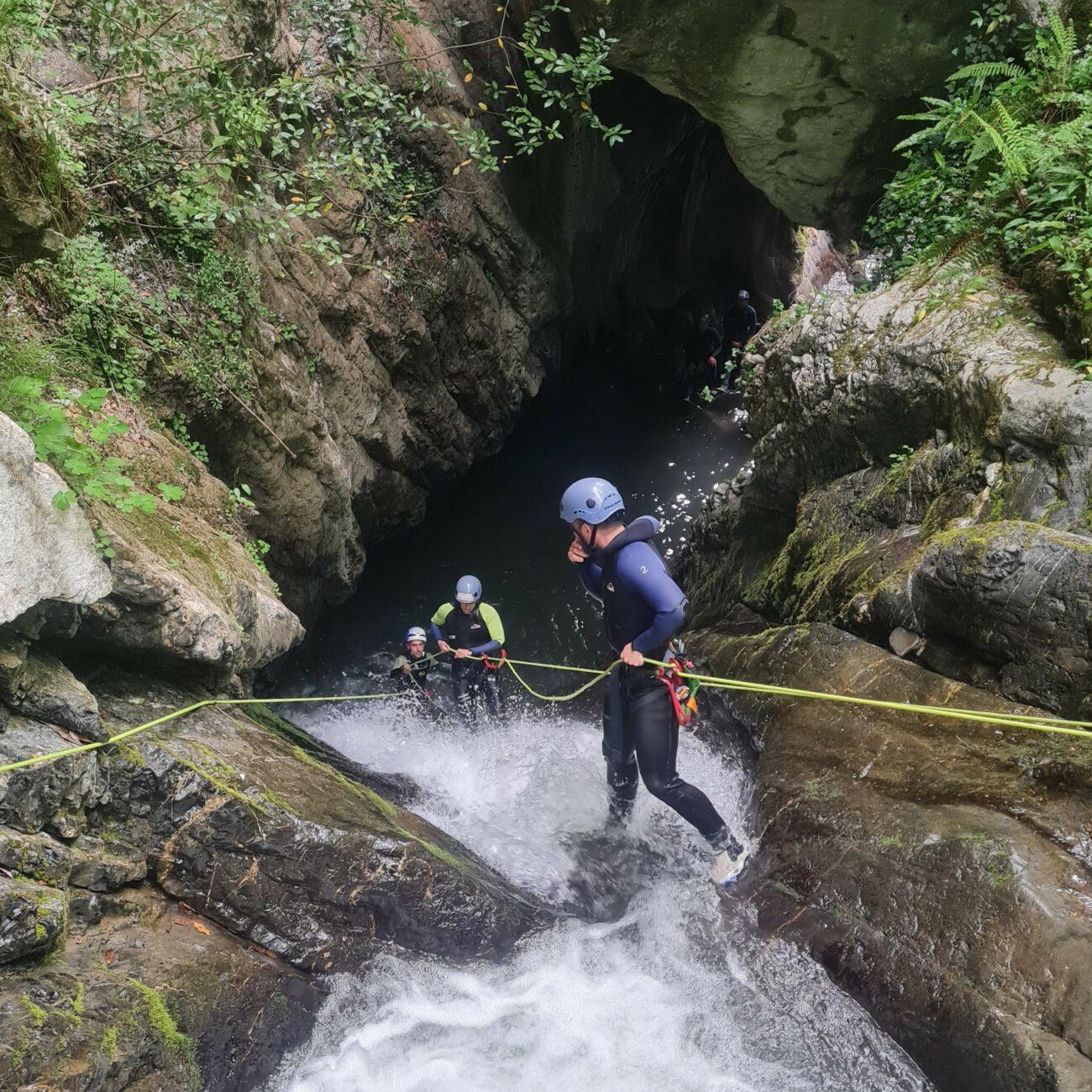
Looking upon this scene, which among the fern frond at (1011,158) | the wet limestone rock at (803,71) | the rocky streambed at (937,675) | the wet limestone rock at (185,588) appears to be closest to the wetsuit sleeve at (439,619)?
the wet limestone rock at (185,588)

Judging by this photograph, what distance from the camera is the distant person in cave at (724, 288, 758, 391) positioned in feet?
66.7

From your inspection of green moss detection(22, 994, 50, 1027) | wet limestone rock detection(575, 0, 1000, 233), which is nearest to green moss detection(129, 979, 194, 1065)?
green moss detection(22, 994, 50, 1027)

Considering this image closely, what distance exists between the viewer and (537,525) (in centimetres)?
1430

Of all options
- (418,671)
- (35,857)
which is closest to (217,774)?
(35,857)

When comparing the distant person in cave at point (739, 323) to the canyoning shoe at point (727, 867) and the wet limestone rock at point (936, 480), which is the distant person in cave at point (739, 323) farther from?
the canyoning shoe at point (727, 867)

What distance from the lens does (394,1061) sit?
3871 millimetres

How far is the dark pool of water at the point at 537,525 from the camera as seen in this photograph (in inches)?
460

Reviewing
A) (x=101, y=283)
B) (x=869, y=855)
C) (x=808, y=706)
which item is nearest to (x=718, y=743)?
(x=808, y=706)

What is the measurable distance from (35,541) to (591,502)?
120 inches

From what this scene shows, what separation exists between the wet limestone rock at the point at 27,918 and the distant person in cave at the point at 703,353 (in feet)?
61.9

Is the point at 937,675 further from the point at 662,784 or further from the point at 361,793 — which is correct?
the point at 361,793

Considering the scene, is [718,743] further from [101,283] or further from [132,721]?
[101,283]

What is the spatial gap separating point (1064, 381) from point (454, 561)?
9.54m

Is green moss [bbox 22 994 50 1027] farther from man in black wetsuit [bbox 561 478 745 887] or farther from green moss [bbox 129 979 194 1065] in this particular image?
man in black wetsuit [bbox 561 478 745 887]
